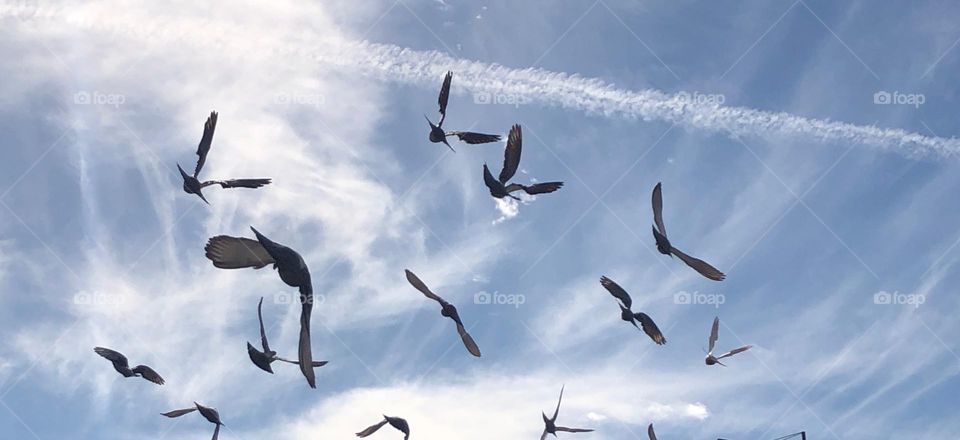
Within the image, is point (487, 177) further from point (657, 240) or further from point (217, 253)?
point (217, 253)

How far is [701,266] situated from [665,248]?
819 millimetres

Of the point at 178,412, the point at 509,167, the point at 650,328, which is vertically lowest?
the point at 178,412

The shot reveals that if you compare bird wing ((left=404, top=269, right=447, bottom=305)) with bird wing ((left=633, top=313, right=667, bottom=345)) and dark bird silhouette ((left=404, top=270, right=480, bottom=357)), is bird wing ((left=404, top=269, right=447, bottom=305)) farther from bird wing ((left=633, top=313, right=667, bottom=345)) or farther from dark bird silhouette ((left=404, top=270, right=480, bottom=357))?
bird wing ((left=633, top=313, right=667, bottom=345))

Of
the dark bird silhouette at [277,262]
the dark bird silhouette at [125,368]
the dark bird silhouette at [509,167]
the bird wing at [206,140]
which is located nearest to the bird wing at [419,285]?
the dark bird silhouette at [509,167]

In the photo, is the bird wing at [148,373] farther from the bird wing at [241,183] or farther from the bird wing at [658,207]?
the bird wing at [658,207]

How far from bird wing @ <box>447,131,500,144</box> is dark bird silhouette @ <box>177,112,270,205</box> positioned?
4073 millimetres

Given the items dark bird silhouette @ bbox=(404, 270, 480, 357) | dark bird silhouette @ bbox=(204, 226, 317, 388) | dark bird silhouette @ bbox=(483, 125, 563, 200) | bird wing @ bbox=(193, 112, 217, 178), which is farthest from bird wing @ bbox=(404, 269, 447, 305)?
dark bird silhouette @ bbox=(204, 226, 317, 388)

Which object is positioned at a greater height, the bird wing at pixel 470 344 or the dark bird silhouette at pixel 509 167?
the dark bird silhouette at pixel 509 167

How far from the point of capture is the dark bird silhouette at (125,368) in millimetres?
13891

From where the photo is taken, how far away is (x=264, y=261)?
16.2 feet

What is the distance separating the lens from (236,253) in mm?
4910

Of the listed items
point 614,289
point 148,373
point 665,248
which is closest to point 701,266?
point 665,248

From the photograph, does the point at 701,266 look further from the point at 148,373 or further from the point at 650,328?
the point at 148,373

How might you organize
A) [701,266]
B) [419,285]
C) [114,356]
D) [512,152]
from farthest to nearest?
[114,356]
[512,152]
[419,285]
[701,266]
